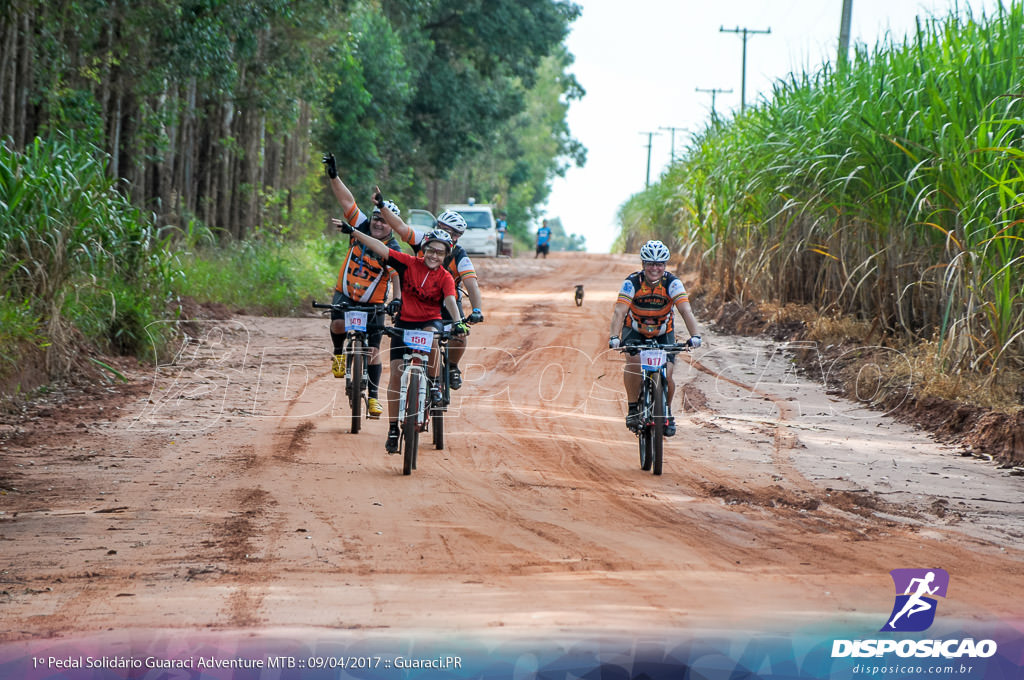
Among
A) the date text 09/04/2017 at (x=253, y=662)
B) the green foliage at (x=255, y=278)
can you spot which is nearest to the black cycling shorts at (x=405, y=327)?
the date text 09/04/2017 at (x=253, y=662)

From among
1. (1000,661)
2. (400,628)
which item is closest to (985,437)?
(1000,661)

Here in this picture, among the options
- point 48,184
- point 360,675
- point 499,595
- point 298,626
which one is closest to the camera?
point 360,675

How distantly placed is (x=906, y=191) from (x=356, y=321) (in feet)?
20.0

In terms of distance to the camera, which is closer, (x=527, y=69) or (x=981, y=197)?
(x=981, y=197)

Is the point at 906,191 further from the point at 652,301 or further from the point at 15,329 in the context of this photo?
the point at 15,329

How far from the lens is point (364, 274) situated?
10031mm

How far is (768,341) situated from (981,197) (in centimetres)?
555

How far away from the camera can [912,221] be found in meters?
12.3

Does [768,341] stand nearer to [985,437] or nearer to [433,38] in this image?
[985,437]

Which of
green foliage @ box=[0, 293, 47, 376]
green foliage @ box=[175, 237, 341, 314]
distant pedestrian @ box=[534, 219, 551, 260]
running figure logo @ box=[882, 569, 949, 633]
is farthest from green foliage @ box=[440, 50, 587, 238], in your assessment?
running figure logo @ box=[882, 569, 949, 633]

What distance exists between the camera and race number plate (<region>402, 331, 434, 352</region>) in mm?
8422

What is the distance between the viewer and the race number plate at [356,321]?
9938mm

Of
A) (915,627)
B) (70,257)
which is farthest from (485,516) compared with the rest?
(70,257)

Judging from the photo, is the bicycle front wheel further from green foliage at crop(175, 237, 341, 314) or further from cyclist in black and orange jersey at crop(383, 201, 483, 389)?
green foliage at crop(175, 237, 341, 314)
